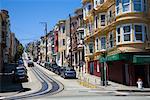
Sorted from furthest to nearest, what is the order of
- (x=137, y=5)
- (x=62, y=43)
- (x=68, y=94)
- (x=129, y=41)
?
A: (x=62, y=43) → (x=137, y=5) → (x=129, y=41) → (x=68, y=94)

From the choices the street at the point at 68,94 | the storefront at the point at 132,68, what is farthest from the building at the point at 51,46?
the street at the point at 68,94

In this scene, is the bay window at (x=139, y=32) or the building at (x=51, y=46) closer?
the bay window at (x=139, y=32)

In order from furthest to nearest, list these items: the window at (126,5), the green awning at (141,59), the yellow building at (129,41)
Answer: the window at (126,5)
the yellow building at (129,41)
the green awning at (141,59)

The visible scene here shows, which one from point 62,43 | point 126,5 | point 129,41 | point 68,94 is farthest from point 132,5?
point 62,43

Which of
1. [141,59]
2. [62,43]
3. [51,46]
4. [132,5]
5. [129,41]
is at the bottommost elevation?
[141,59]

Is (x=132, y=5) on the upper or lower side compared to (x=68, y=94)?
upper

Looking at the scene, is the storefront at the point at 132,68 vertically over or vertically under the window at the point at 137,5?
under

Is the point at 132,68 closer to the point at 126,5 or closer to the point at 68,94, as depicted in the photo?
the point at 126,5

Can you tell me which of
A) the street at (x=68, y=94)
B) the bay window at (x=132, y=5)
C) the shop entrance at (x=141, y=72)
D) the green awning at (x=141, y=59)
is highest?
the bay window at (x=132, y=5)

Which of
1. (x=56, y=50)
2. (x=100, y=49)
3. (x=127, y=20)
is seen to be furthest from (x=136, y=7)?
(x=56, y=50)

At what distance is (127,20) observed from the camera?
40500 millimetres

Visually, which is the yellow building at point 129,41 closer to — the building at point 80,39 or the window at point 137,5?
the window at point 137,5

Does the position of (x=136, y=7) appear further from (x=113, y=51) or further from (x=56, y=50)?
(x=56, y=50)

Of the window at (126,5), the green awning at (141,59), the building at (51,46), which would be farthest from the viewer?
the building at (51,46)
